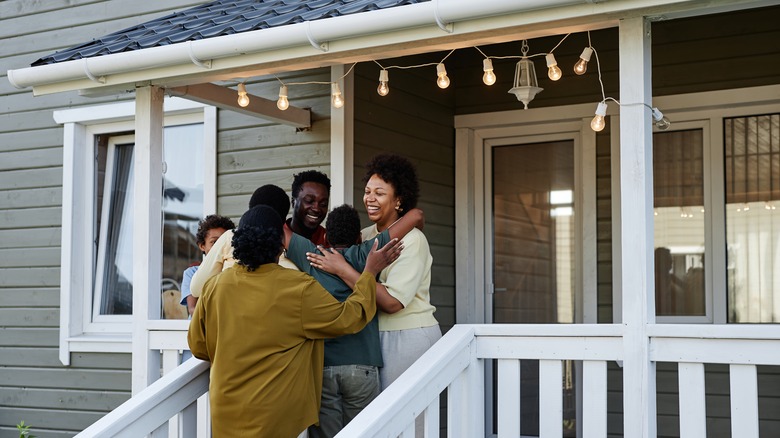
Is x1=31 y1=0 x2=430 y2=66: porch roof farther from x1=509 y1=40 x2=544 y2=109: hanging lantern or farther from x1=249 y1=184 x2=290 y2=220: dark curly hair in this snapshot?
x1=509 y1=40 x2=544 y2=109: hanging lantern

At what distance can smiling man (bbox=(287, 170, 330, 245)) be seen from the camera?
486cm

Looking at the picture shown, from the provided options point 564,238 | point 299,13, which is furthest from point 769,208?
point 299,13

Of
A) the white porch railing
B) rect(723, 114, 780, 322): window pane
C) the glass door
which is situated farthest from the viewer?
the glass door

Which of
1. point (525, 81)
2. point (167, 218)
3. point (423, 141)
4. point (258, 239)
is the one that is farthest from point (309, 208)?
point (167, 218)

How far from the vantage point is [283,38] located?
15.3ft

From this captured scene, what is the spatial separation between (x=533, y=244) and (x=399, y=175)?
284 cm

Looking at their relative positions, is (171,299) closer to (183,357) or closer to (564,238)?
(183,357)

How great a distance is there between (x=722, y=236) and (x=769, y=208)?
331mm

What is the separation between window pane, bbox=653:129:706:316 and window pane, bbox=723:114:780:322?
0.18 meters

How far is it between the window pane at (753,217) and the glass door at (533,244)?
1080mm

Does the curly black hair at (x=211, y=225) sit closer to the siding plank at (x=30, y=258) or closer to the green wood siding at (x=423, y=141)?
the green wood siding at (x=423, y=141)

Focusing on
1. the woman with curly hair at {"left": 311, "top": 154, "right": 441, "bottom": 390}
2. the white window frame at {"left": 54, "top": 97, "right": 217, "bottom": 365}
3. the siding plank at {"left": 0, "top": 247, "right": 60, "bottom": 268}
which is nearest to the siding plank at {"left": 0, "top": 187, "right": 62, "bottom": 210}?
the white window frame at {"left": 54, "top": 97, "right": 217, "bottom": 365}

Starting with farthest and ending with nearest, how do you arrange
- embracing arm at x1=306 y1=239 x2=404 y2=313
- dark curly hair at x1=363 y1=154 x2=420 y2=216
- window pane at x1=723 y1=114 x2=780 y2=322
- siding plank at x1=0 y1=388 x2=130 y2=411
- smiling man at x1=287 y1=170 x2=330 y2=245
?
siding plank at x1=0 y1=388 x2=130 y2=411 → window pane at x1=723 y1=114 x2=780 y2=322 → smiling man at x1=287 y1=170 x2=330 y2=245 → dark curly hair at x1=363 y1=154 x2=420 y2=216 → embracing arm at x1=306 y1=239 x2=404 y2=313

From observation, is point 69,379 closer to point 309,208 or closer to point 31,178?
point 31,178
